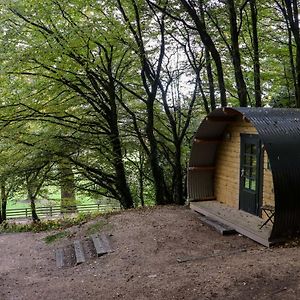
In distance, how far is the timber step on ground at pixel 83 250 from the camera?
7832 millimetres

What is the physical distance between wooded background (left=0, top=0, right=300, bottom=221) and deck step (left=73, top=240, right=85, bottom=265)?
175 inches

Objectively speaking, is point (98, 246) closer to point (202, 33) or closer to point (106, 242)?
point (106, 242)

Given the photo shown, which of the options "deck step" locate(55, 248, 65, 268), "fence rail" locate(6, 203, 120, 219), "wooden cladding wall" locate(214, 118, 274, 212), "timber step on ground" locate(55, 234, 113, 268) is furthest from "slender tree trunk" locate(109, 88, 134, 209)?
"fence rail" locate(6, 203, 120, 219)

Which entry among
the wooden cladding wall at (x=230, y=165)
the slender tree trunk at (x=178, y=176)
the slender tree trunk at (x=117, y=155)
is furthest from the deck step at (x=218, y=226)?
the slender tree trunk at (x=117, y=155)

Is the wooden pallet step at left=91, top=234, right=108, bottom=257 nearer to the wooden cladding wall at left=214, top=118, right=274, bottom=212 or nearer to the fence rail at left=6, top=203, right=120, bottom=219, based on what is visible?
the wooden cladding wall at left=214, top=118, right=274, bottom=212

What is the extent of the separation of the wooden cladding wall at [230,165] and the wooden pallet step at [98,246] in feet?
11.8

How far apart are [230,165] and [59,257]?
4.84 meters

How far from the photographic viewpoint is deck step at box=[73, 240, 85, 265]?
773 centimetres

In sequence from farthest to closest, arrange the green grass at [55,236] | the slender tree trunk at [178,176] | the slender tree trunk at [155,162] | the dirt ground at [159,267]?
the slender tree trunk at [178,176] < the slender tree trunk at [155,162] < the green grass at [55,236] < the dirt ground at [159,267]

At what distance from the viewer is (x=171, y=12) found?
1096cm

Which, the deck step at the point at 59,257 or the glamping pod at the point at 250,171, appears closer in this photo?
the glamping pod at the point at 250,171

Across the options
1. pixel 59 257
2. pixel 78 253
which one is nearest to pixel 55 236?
pixel 59 257

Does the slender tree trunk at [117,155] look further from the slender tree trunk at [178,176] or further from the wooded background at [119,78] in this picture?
the slender tree trunk at [178,176]

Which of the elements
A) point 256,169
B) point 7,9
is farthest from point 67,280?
point 7,9
